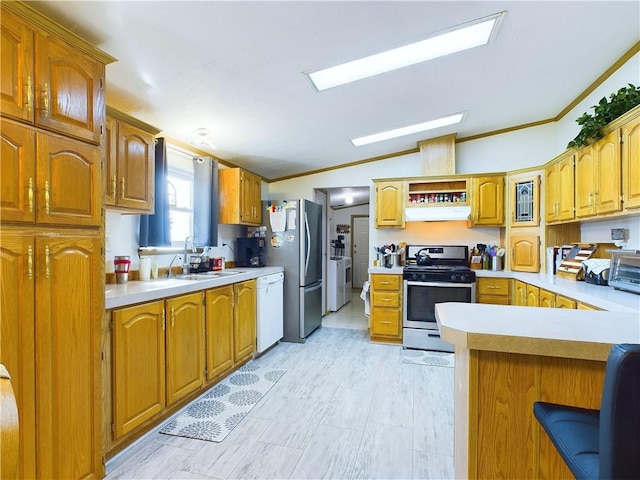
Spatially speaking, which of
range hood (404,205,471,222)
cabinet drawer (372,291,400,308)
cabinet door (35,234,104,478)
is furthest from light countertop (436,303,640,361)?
range hood (404,205,471,222)

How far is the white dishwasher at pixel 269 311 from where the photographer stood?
11.1 feet

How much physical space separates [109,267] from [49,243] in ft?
3.62

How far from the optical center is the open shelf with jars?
404cm

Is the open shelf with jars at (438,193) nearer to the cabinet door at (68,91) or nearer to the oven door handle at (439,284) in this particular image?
the oven door handle at (439,284)

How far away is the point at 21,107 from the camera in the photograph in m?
1.30

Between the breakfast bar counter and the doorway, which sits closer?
the breakfast bar counter

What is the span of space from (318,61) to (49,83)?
146 cm

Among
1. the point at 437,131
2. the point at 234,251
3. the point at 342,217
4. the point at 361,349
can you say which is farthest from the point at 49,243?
the point at 342,217

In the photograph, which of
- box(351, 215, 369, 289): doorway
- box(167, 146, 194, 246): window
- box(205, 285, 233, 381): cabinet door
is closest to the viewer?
box(205, 285, 233, 381): cabinet door

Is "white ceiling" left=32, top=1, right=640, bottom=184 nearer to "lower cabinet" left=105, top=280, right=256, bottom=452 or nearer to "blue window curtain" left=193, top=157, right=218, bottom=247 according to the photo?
"blue window curtain" left=193, top=157, right=218, bottom=247

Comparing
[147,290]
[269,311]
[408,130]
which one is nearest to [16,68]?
[147,290]

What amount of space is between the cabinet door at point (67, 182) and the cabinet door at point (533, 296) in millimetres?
3512

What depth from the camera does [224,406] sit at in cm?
241

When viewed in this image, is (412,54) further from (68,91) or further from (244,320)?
(244,320)
